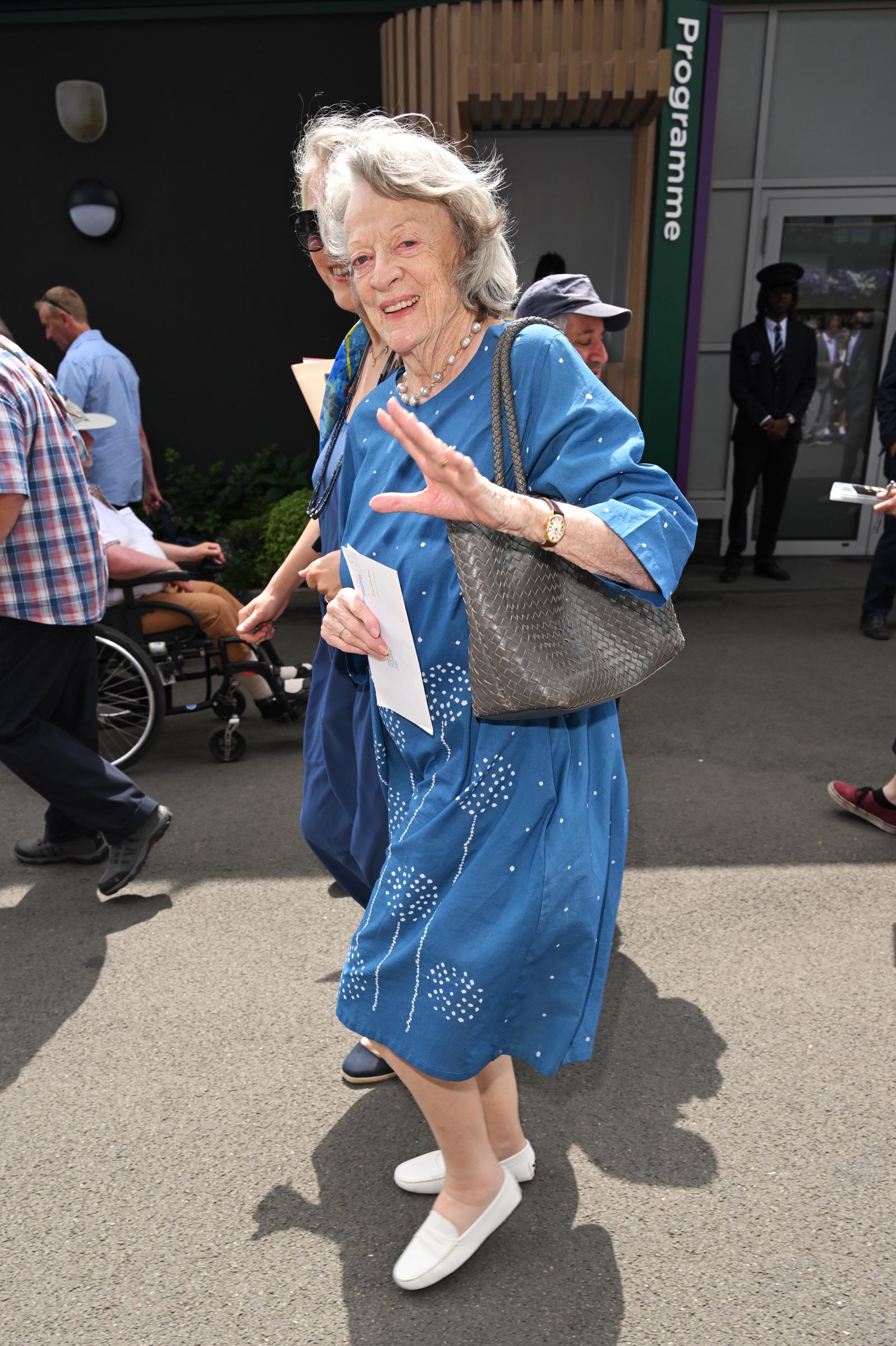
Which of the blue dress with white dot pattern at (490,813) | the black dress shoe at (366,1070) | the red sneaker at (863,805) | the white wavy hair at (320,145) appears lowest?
the red sneaker at (863,805)

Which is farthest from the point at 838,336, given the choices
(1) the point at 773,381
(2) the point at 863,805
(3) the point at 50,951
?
(3) the point at 50,951

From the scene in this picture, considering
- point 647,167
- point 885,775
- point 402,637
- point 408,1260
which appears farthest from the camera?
point 647,167

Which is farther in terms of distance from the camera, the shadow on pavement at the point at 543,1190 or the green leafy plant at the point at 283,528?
the green leafy plant at the point at 283,528

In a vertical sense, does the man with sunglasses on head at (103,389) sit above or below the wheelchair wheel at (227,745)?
above

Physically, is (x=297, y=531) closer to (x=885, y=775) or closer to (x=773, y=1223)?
(x=885, y=775)

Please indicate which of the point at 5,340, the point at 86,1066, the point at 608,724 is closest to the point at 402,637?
the point at 608,724

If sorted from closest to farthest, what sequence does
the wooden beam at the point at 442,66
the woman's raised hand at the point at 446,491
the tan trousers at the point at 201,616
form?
the woman's raised hand at the point at 446,491
the tan trousers at the point at 201,616
the wooden beam at the point at 442,66

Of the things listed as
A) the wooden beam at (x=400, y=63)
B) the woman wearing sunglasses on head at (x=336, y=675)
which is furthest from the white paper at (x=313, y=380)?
the wooden beam at (x=400, y=63)

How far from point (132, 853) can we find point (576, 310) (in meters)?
2.35

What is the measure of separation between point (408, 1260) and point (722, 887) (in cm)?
191

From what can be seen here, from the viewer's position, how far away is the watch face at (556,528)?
1396 mm

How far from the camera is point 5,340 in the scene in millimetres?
3227

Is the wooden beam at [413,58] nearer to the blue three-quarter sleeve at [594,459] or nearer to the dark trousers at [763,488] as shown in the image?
the dark trousers at [763,488]

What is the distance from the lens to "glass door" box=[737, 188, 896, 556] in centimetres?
818
